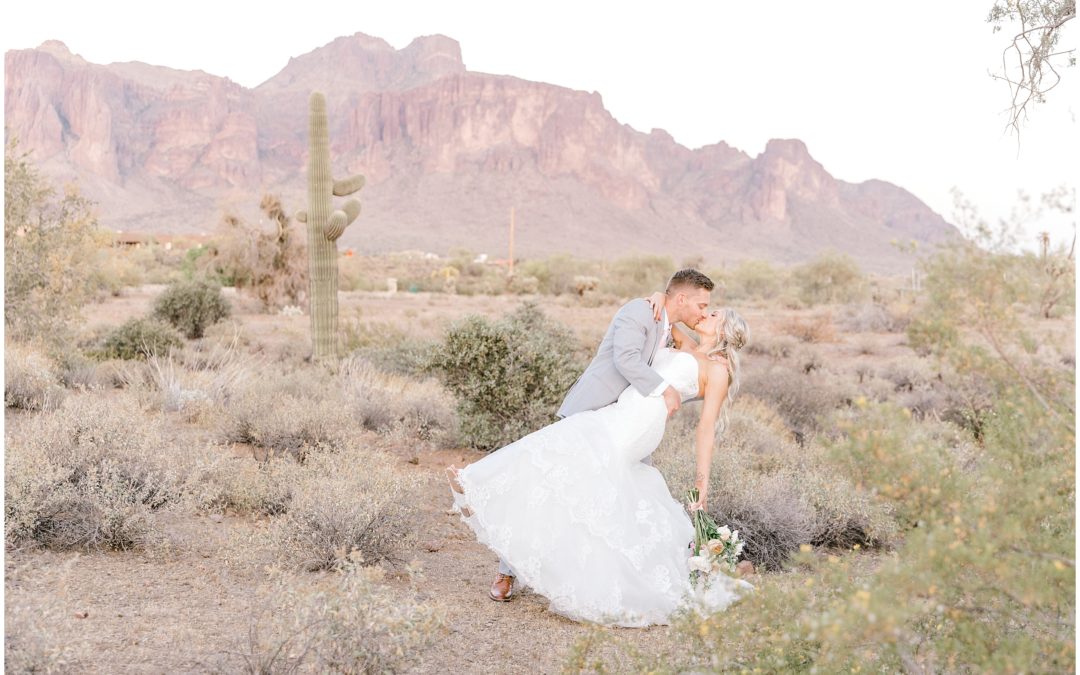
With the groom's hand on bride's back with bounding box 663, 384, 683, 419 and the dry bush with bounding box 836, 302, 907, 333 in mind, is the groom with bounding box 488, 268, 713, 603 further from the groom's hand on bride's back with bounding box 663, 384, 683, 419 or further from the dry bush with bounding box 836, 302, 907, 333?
the dry bush with bounding box 836, 302, 907, 333

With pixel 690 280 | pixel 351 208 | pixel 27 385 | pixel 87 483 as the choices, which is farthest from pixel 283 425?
pixel 351 208

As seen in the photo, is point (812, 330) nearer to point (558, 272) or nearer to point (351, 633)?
point (351, 633)

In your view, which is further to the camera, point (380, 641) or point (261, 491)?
point (261, 491)

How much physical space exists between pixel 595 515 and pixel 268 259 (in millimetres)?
23167

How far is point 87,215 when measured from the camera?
11977mm

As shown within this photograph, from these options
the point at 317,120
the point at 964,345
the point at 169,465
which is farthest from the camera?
the point at 317,120

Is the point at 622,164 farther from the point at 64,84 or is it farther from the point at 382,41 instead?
the point at 64,84

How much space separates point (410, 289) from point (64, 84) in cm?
10754

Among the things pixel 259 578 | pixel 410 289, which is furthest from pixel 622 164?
pixel 259 578

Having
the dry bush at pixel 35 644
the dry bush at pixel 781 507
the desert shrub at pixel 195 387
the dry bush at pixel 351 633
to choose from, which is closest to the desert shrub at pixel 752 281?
the desert shrub at pixel 195 387

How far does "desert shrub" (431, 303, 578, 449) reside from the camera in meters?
9.24

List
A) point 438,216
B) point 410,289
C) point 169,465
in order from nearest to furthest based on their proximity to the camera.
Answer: point 169,465 < point 410,289 < point 438,216

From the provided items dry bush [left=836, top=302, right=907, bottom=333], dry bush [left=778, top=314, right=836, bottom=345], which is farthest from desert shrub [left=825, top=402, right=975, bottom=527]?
dry bush [left=836, top=302, right=907, bottom=333]

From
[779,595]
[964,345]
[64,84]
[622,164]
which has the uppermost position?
[64,84]
